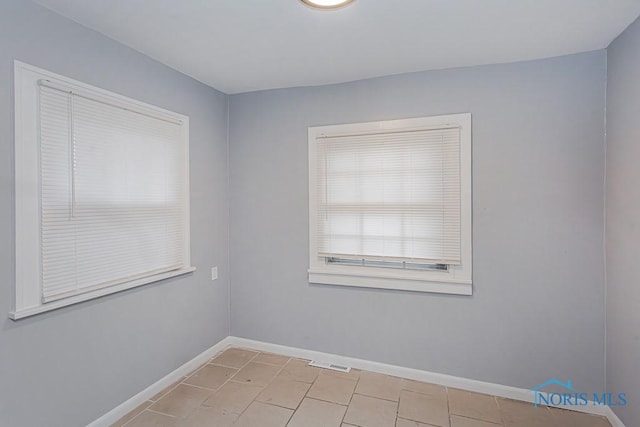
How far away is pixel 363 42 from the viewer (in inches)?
83.7

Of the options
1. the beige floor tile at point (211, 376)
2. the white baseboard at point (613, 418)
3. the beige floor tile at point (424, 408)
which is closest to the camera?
the white baseboard at point (613, 418)

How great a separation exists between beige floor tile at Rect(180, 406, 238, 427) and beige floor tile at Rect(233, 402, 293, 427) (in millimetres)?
68

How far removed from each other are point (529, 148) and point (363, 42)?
142 centimetres

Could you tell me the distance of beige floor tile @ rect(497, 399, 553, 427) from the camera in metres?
2.10

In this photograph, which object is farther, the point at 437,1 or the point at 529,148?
the point at 529,148

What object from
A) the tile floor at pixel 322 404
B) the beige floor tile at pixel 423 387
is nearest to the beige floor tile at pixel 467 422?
the tile floor at pixel 322 404

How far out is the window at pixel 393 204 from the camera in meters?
2.49

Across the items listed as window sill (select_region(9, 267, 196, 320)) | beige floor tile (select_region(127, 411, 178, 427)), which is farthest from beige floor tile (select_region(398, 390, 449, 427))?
window sill (select_region(9, 267, 196, 320))

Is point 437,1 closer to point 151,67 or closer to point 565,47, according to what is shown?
point 565,47

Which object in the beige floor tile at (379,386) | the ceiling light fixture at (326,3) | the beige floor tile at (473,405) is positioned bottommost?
the beige floor tile at (473,405)

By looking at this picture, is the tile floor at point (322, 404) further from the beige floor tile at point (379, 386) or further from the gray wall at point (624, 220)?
the gray wall at point (624, 220)

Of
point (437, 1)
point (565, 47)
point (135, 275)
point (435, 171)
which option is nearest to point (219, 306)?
point (135, 275)

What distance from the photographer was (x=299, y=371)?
8.98 feet

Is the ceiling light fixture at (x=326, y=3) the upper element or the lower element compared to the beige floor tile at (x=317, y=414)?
upper
